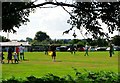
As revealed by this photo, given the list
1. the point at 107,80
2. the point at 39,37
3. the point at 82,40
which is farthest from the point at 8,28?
the point at 39,37

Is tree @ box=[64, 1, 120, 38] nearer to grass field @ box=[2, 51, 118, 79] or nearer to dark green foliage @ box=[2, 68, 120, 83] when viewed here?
dark green foliage @ box=[2, 68, 120, 83]

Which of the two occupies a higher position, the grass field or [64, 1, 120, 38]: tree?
[64, 1, 120, 38]: tree

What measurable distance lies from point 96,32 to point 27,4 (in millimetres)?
2411

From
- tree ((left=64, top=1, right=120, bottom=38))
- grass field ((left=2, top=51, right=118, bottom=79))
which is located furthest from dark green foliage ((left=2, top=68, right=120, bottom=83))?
grass field ((left=2, top=51, right=118, bottom=79))

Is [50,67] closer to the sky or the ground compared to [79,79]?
closer to the ground

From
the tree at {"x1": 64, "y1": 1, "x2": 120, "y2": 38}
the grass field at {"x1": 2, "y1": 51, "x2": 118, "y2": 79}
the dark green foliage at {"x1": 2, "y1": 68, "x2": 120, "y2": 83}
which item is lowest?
the grass field at {"x1": 2, "y1": 51, "x2": 118, "y2": 79}

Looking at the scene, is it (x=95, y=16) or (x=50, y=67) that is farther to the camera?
(x=50, y=67)

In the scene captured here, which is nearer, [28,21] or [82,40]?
[82,40]

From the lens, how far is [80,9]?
13297mm

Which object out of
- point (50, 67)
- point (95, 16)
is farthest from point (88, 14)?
point (50, 67)

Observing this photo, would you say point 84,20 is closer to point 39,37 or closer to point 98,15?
point 98,15

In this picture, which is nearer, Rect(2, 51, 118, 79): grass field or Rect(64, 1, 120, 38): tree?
Rect(64, 1, 120, 38): tree

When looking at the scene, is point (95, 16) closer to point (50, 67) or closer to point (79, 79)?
point (79, 79)

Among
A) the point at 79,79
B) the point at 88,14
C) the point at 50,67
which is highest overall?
the point at 88,14
